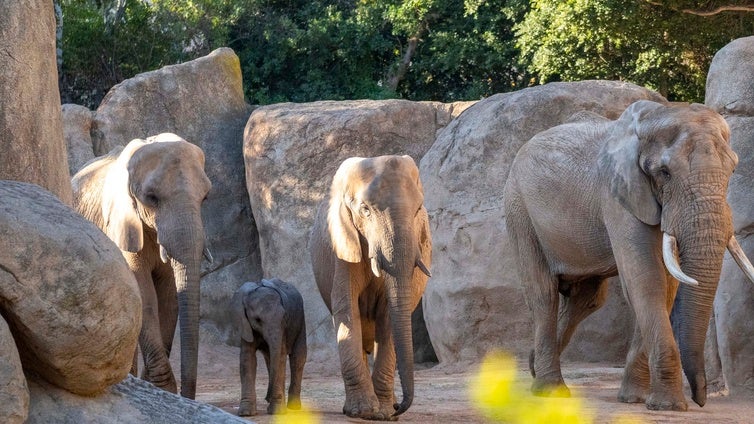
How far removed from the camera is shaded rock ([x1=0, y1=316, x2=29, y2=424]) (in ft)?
15.0

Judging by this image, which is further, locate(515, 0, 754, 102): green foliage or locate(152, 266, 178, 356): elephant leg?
locate(515, 0, 754, 102): green foliage

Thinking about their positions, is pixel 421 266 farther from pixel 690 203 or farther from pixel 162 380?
pixel 162 380

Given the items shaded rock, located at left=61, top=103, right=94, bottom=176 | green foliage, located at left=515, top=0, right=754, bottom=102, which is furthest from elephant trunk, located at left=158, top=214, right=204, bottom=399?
green foliage, located at left=515, top=0, right=754, bottom=102

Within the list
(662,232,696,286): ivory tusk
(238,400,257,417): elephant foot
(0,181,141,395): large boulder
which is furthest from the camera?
(238,400,257,417): elephant foot

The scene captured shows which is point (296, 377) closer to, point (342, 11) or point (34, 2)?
point (34, 2)

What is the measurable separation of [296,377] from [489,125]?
4.50 m

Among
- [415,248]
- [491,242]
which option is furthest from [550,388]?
[491,242]

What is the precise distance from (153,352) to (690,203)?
3525 mm

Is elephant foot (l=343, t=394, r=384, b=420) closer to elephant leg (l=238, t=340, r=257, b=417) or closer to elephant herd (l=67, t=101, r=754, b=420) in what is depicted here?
elephant herd (l=67, t=101, r=754, b=420)

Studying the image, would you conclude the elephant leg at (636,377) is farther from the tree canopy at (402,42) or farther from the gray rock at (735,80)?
the tree canopy at (402,42)

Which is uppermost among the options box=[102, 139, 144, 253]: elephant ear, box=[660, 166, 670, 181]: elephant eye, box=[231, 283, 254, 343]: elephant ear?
box=[660, 166, 670, 181]: elephant eye

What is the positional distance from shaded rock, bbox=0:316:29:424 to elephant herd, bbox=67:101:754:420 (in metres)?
3.17

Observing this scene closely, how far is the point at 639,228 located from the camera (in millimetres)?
8398

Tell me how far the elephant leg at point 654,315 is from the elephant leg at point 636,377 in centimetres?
40
